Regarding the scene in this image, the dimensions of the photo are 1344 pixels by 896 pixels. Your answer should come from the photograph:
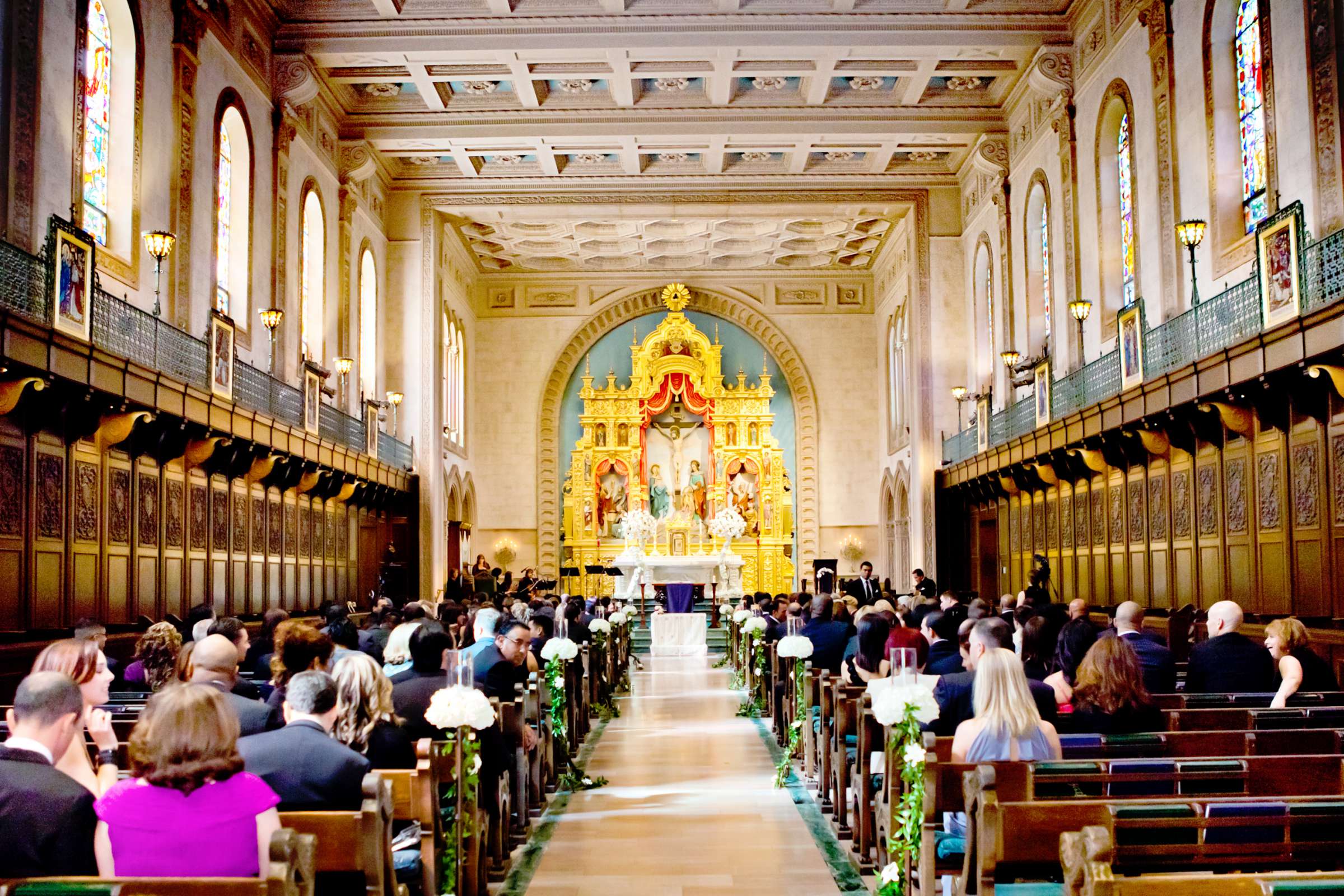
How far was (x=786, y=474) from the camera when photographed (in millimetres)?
35719

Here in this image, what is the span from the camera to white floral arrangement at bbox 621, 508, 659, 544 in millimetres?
32125

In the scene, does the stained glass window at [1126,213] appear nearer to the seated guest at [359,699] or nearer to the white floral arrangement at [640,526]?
the seated guest at [359,699]

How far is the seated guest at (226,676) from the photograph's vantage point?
570 centimetres

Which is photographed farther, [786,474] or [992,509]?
[786,474]

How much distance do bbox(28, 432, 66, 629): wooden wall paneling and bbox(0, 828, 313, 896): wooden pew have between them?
9022 millimetres

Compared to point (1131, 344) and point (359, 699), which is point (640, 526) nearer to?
point (1131, 344)

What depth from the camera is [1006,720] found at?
5559 millimetres

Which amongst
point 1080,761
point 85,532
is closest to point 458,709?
point 1080,761

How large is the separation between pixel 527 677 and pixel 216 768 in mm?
6816

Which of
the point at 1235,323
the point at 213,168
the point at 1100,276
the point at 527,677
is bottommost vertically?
the point at 527,677

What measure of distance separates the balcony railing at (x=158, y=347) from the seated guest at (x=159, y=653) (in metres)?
3.99

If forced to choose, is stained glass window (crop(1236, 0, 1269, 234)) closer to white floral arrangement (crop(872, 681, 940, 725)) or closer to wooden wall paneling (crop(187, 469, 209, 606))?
white floral arrangement (crop(872, 681, 940, 725))

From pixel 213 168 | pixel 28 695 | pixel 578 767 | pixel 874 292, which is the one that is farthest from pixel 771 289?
pixel 28 695

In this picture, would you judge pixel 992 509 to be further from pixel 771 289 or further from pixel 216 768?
pixel 216 768
